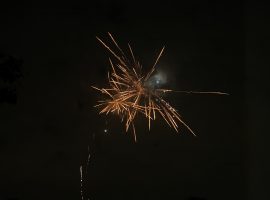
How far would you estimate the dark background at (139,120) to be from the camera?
293 cm

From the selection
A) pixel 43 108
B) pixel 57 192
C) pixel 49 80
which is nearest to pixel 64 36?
pixel 49 80

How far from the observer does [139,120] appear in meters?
3.11

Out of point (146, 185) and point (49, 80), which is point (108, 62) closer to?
point (49, 80)

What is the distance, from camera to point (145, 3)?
313cm

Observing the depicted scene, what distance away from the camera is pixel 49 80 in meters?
2.97

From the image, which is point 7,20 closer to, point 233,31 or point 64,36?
point 64,36

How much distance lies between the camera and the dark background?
2.93 metres

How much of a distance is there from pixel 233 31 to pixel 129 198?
4.98 ft

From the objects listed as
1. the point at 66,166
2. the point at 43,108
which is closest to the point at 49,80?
the point at 43,108

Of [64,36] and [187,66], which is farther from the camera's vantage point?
[187,66]

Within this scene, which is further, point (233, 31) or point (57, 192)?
point (233, 31)

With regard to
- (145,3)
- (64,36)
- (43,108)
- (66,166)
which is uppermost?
(145,3)

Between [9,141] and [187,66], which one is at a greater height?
[187,66]

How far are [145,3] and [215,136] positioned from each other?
3.76ft
